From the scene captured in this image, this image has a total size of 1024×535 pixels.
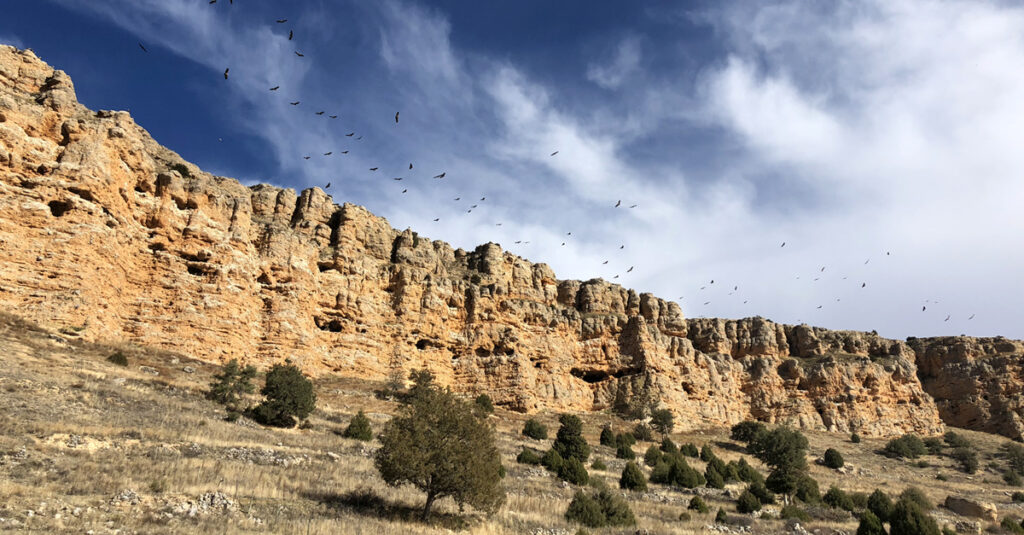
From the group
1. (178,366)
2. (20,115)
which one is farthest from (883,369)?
(20,115)

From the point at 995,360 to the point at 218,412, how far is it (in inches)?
3577

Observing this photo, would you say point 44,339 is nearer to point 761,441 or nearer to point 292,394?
point 292,394

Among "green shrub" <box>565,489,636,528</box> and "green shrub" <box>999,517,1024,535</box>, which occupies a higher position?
"green shrub" <box>565,489,636,528</box>

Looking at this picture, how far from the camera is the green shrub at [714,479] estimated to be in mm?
30625

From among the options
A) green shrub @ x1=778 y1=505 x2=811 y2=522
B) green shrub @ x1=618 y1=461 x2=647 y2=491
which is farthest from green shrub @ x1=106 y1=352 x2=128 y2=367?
green shrub @ x1=778 y1=505 x2=811 y2=522

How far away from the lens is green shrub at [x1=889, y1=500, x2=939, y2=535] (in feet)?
60.4

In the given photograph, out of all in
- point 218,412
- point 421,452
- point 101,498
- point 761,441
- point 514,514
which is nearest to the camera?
point 101,498

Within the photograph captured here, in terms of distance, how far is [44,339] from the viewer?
2850cm

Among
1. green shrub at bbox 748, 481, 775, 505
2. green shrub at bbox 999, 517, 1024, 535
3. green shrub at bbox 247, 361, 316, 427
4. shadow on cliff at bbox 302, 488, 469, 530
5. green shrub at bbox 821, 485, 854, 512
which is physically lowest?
green shrub at bbox 999, 517, 1024, 535

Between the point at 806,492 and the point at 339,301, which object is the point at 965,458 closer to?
the point at 806,492

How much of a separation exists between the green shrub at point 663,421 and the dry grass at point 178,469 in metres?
18.8

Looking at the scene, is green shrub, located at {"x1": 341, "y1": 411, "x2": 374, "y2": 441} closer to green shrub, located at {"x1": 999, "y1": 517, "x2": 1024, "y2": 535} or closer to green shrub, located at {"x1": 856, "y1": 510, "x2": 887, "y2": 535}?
green shrub, located at {"x1": 856, "y1": 510, "x2": 887, "y2": 535}

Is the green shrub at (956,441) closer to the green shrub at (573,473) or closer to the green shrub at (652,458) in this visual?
the green shrub at (652,458)

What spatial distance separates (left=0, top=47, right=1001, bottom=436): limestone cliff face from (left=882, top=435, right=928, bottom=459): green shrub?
774cm
